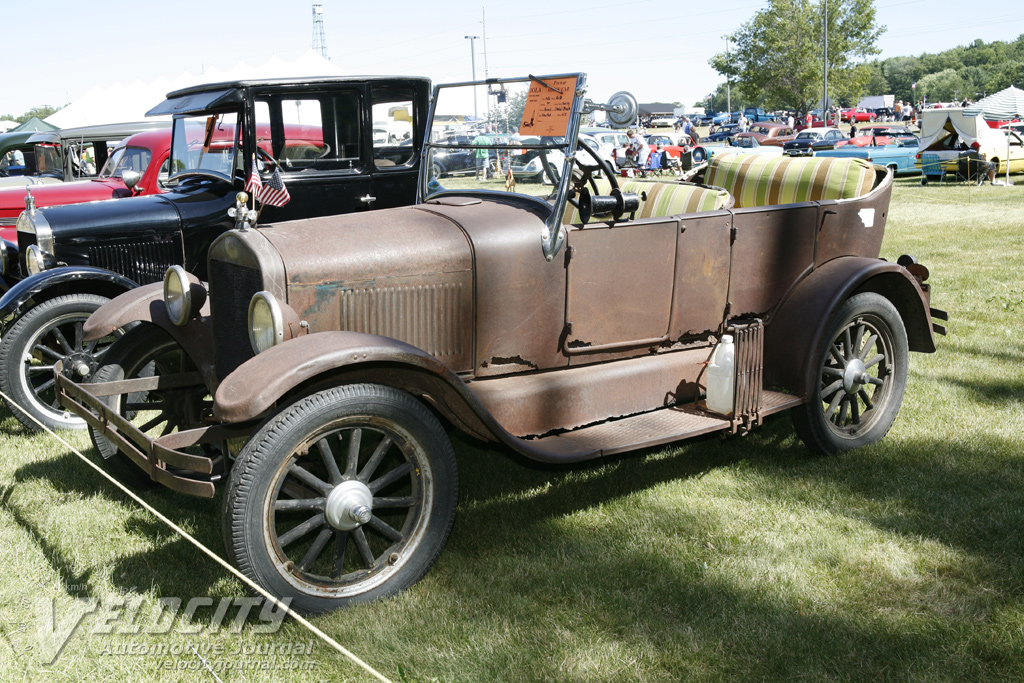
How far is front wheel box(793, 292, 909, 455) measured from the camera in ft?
13.3

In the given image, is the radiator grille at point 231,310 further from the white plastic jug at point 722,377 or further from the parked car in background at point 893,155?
the parked car in background at point 893,155

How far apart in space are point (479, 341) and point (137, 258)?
327 centimetres

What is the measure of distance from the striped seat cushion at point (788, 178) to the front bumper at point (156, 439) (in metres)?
3.27

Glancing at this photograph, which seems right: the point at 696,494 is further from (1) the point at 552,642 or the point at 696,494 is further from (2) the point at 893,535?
(1) the point at 552,642

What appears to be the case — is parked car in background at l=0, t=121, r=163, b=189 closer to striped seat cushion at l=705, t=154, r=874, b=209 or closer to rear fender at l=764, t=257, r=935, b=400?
striped seat cushion at l=705, t=154, r=874, b=209

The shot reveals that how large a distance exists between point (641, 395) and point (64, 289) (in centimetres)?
346

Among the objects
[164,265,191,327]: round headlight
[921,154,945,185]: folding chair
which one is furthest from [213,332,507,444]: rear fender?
[921,154,945,185]: folding chair

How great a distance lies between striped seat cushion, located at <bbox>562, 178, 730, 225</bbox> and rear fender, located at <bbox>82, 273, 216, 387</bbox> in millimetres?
1757

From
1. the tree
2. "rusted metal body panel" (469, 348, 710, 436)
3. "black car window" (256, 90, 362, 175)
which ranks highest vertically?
the tree

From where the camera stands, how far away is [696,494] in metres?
3.87

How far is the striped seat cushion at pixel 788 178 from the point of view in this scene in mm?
4570

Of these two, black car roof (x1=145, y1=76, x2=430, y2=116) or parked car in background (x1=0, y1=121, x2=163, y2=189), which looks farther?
parked car in background (x1=0, y1=121, x2=163, y2=189)

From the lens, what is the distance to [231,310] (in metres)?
3.29

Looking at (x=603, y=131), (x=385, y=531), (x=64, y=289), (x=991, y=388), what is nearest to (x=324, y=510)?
(x=385, y=531)
